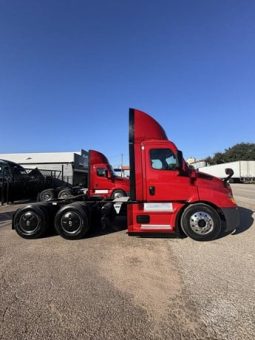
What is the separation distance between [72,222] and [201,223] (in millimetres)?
3364

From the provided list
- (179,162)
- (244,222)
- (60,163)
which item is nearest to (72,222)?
(179,162)

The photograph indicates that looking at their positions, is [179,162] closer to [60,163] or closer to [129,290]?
[129,290]

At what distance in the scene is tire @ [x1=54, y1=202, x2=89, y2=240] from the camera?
7.32m

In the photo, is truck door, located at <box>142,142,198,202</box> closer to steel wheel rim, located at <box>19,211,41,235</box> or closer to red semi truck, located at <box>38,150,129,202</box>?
steel wheel rim, located at <box>19,211,41,235</box>

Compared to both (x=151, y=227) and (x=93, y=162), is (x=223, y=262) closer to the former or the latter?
(x=151, y=227)

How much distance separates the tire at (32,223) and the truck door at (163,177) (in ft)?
9.52

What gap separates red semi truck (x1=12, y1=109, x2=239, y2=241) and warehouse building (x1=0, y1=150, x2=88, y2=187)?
2786 cm

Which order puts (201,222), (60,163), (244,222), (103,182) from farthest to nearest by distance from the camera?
(60,163)
(103,182)
(244,222)
(201,222)

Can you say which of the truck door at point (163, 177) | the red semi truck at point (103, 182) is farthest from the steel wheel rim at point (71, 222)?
the red semi truck at point (103, 182)

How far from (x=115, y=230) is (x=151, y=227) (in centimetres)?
179

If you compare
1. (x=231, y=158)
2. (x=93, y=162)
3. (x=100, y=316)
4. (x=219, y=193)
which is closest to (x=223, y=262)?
(x=219, y=193)

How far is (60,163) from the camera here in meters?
37.9

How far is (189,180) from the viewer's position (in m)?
7.12

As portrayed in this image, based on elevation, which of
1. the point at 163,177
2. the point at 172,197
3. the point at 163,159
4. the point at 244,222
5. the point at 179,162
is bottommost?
the point at 244,222
